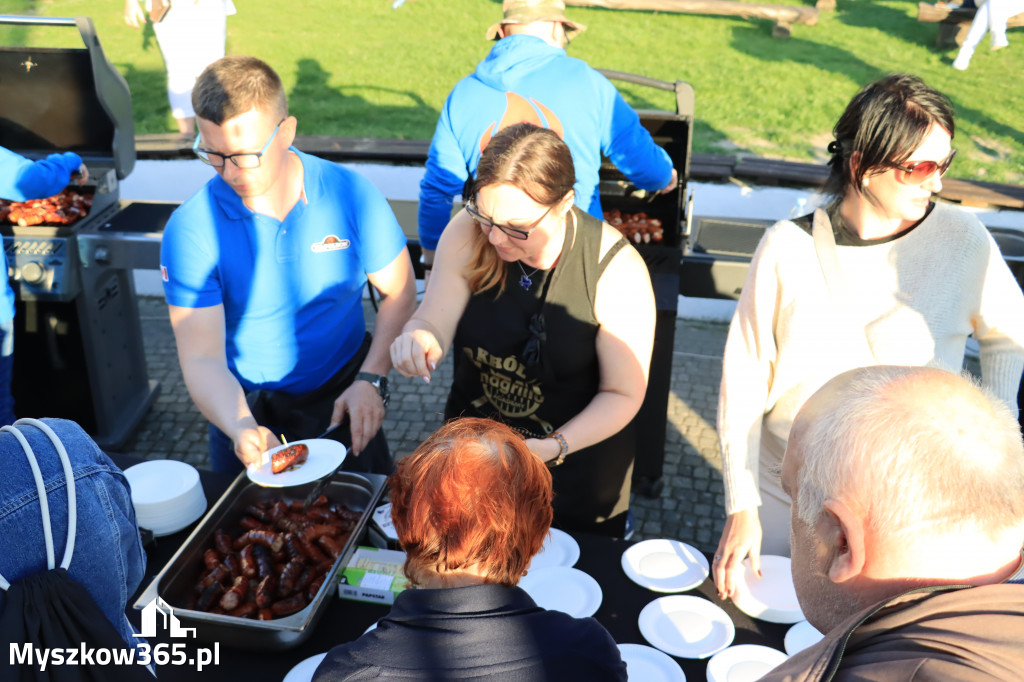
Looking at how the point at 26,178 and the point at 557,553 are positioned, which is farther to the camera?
the point at 26,178

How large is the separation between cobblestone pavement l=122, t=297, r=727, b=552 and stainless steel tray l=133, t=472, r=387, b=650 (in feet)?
5.17

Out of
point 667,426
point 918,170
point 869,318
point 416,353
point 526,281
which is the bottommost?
point 667,426

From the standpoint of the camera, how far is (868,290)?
6.64 feet

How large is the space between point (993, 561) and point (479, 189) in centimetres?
152

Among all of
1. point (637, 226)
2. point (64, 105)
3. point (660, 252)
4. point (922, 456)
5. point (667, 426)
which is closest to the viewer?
point (922, 456)

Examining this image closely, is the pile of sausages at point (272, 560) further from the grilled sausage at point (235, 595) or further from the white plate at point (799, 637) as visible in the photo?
the white plate at point (799, 637)

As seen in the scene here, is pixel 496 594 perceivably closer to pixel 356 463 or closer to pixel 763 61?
pixel 356 463

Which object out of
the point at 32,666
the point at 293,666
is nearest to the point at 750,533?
the point at 293,666

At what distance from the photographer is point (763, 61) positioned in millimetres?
10758

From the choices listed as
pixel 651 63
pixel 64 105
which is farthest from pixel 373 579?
pixel 651 63

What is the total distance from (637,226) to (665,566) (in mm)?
2094

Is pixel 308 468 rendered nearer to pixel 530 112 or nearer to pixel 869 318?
pixel 869 318

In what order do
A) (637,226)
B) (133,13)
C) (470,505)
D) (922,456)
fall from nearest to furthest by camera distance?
(922,456), (470,505), (637,226), (133,13)

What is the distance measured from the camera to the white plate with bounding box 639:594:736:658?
1.79 m
